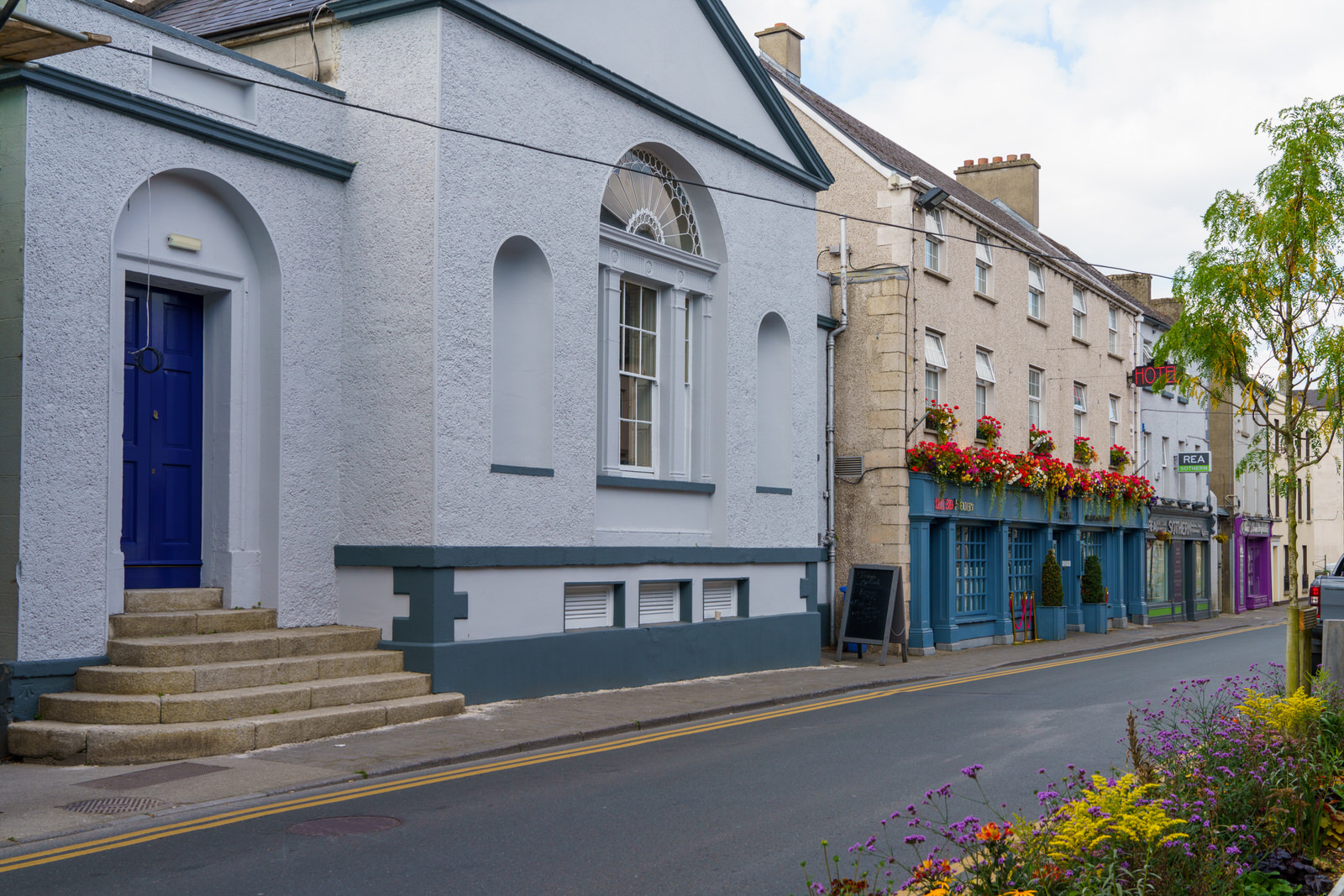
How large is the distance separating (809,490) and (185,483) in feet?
30.7

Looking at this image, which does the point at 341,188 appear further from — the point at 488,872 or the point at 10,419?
the point at 488,872

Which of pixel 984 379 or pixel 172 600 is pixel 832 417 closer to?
pixel 984 379

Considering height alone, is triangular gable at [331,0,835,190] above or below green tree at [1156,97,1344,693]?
above

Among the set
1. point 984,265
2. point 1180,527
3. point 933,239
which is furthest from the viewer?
point 1180,527

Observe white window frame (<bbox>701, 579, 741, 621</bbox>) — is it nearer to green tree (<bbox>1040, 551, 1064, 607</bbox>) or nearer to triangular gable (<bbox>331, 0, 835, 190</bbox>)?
triangular gable (<bbox>331, 0, 835, 190</bbox>)

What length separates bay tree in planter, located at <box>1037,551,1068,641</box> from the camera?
25984 mm

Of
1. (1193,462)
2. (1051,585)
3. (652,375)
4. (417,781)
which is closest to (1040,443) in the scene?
(1051,585)

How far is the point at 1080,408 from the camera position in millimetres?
29922

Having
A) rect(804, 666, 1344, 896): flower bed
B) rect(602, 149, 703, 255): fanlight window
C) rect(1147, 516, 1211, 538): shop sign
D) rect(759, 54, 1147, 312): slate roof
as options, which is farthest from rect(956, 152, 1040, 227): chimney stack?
rect(804, 666, 1344, 896): flower bed

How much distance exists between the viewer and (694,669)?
15.6 meters

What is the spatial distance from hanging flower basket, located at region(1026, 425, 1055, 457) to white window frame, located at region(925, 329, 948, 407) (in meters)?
4.28

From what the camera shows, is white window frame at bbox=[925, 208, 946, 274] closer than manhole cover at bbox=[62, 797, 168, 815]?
No

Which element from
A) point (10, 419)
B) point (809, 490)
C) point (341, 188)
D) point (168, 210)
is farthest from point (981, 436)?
point (10, 419)

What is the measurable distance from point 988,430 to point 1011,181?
1267cm
